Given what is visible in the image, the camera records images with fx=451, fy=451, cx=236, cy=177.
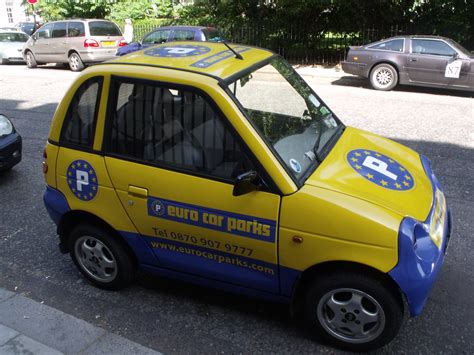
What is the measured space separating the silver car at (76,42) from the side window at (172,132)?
1333 cm

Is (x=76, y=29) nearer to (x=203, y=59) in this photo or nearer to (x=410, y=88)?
(x=410, y=88)

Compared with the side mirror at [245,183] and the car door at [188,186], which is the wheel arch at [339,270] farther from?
the side mirror at [245,183]

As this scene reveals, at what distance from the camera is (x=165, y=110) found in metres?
3.03

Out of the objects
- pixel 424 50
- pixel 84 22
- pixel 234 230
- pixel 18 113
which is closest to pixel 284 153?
pixel 234 230

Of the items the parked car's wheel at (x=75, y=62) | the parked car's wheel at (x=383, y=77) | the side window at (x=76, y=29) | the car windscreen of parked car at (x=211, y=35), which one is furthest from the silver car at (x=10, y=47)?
the parked car's wheel at (x=383, y=77)

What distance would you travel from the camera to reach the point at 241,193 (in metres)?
2.70

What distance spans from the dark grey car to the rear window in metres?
8.72

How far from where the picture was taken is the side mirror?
267cm

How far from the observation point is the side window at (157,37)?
1416 centimetres

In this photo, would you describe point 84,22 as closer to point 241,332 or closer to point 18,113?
point 18,113

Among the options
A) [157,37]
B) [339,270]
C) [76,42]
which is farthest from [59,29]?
[339,270]

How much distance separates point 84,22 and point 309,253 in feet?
49.8

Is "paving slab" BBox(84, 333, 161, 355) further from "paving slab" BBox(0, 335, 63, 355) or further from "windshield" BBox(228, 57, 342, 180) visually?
"windshield" BBox(228, 57, 342, 180)

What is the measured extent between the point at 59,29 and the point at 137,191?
15.1 metres
